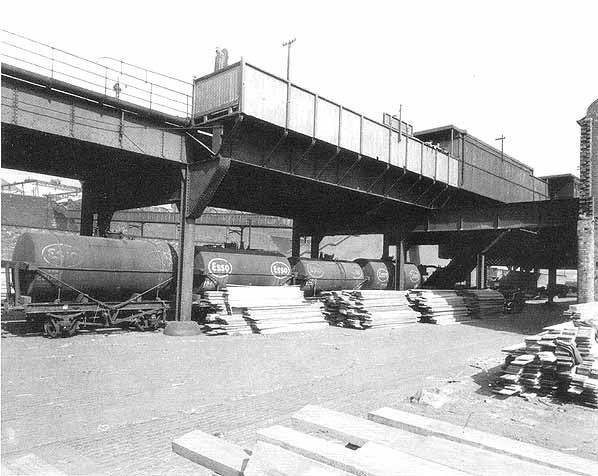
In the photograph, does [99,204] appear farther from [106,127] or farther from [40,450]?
[40,450]

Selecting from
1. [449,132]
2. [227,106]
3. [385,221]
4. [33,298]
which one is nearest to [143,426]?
[33,298]

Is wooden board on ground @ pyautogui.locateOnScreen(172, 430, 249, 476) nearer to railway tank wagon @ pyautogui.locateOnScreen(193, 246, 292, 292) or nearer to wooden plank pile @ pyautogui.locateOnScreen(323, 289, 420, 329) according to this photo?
railway tank wagon @ pyautogui.locateOnScreen(193, 246, 292, 292)

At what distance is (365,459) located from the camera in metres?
3.33

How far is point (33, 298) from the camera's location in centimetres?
1363

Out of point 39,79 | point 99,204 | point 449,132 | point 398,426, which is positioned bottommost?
point 398,426

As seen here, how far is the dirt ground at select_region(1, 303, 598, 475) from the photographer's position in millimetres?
5746

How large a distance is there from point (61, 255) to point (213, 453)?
11771 mm

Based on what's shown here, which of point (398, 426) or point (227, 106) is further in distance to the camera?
point (227, 106)

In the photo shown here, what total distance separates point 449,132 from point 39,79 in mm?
20868

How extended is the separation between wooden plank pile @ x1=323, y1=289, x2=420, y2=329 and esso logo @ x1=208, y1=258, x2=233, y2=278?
426 cm

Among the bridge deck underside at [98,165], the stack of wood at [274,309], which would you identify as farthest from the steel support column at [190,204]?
the stack of wood at [274,309]

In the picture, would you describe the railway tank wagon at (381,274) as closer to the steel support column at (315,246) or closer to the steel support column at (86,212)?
the steel support column at (315,246)

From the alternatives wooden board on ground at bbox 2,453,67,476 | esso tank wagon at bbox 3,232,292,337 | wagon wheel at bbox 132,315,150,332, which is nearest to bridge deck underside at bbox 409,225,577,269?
esso tank wagon at bbox 3,232,292,337

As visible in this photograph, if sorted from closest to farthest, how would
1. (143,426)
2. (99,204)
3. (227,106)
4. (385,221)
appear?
(143,426) → (227,106) → (99,204) → (385,221)
